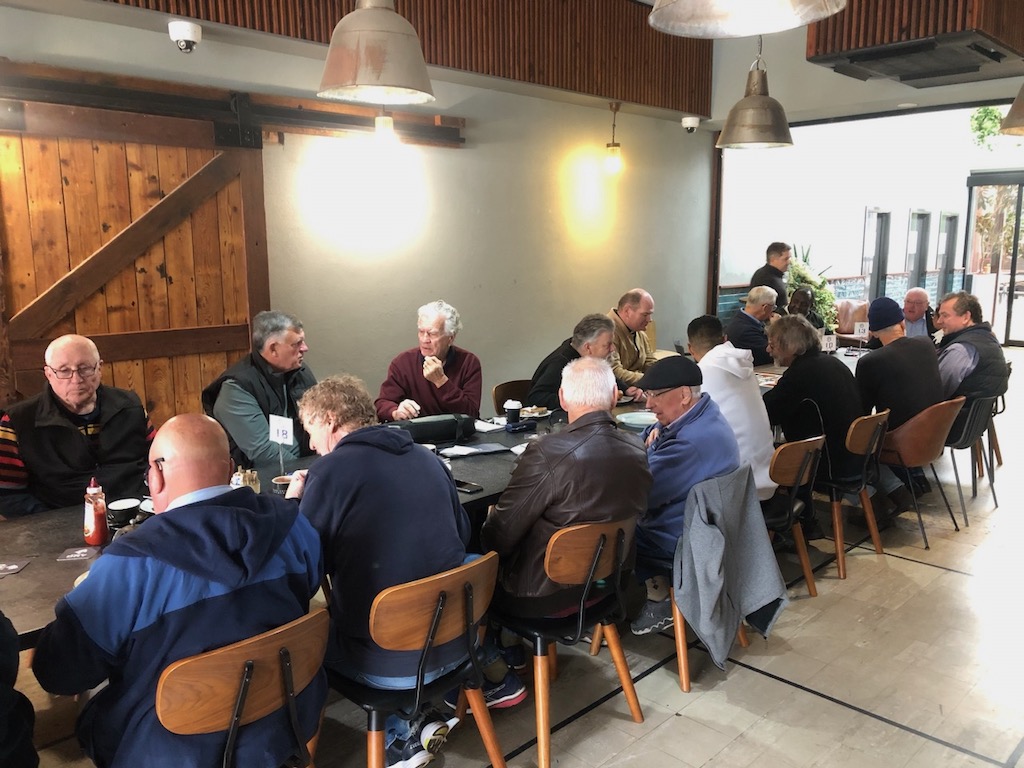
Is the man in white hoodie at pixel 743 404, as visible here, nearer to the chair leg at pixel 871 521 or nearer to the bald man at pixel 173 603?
the chair leg at pixel 871 521

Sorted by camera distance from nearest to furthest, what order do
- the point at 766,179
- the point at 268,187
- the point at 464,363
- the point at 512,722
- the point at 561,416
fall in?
the point at 512,722, the point at 561,416, the point at 464,363, the point at 268,187, the point at 766,179

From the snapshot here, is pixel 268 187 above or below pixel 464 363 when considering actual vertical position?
above

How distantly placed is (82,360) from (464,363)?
185cm

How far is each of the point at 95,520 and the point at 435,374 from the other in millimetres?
1990

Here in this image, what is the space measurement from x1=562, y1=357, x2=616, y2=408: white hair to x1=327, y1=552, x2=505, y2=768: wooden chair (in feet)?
2.19

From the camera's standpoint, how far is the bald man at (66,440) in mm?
2891

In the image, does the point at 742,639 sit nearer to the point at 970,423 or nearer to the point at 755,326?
the point at 970,423

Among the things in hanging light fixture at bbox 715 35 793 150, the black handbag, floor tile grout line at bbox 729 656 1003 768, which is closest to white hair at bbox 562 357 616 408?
the black handbag

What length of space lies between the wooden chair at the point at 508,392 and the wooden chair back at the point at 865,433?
1834 mm

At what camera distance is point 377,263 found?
5.36 m

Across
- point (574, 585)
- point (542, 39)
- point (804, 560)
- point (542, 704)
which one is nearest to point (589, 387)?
point (574, 585)

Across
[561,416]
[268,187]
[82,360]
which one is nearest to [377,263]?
[268,187]

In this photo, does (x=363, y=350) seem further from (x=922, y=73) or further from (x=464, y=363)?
(x=922, y=73)

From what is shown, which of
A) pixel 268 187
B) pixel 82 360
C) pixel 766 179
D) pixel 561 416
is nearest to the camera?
pixel 82 360
